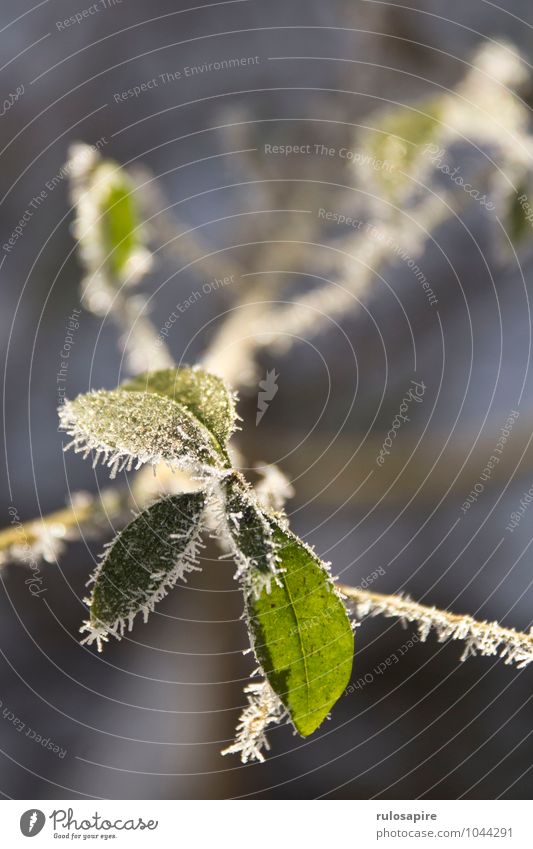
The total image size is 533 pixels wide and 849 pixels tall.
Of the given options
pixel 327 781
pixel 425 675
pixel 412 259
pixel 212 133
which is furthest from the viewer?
pixel 412 259

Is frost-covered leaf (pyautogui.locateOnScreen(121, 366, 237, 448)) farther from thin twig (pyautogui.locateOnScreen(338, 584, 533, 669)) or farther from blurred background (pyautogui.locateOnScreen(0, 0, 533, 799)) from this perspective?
blurred background (pyautogui.locateOnScreen(0, 0, 533, 799))

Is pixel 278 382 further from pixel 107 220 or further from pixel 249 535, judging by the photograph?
pixel 249 535

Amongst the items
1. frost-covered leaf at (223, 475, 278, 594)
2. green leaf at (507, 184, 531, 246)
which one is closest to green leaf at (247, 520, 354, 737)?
frost-covered leaf at (223, 475, 278, 594)

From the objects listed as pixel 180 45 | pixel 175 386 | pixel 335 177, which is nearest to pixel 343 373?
pixel 335 177

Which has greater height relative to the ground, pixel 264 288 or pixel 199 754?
pixel 264 288

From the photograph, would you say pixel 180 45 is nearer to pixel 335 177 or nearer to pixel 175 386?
pixel 335 177

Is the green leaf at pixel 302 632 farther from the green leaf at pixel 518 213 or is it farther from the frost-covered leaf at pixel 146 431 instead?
the green leaf at pixel 518 213
